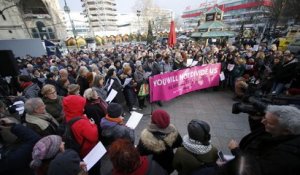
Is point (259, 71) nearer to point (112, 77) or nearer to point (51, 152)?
point (112, 77)

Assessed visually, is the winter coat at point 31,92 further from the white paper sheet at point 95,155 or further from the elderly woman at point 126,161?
the elderly woman at point 126,161

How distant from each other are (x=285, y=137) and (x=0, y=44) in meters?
21.9

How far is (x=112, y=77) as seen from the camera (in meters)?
5.11

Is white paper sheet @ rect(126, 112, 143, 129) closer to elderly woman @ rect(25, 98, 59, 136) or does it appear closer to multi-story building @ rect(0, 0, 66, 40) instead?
elderly woman @ rect(25, 98, 59, 136)

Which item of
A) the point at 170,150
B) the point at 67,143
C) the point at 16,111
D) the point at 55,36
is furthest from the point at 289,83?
the point at 55,36

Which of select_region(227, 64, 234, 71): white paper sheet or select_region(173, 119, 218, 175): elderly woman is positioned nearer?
select_region(173, 119, 218, 175): elderly woman

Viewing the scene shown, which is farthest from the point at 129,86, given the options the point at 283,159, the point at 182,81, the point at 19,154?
the point at 283,159

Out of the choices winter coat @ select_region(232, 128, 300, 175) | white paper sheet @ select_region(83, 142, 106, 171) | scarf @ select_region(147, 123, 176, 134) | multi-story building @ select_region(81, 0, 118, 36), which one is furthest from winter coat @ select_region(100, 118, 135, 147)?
multi-story building @ select_region(81, 0, 118, 36)

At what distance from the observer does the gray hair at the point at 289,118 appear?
157cm

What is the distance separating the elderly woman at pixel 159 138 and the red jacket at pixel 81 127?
2.64 feet

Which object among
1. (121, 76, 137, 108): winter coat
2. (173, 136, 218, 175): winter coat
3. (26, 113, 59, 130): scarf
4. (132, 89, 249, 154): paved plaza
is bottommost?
(132, 89, 249, 154): paved plaza

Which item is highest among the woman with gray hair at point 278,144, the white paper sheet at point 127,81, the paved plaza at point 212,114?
the woman with gray hair at point 278,144

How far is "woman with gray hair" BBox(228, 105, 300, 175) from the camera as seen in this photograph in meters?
1.22

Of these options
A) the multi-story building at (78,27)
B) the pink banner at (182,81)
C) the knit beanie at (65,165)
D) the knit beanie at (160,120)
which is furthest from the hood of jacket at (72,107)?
the multi-story building at (78,27)
